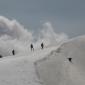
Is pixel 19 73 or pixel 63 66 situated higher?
pixel 63 66

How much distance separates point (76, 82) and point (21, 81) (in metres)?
11.8

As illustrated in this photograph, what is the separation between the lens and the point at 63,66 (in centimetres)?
6338

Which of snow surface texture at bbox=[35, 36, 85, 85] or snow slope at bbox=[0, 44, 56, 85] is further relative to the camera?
snow surface texture at bbox=[35, 36, 85, 85]

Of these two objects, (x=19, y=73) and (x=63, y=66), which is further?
(x=63, y=66)

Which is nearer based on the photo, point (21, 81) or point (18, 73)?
point (21, 81)

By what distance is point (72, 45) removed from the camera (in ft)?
274

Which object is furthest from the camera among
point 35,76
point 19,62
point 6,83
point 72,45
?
point 72,45

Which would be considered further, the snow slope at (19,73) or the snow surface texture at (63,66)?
the snow surface texture at (63,66)

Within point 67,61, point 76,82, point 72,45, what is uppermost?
point 72,45

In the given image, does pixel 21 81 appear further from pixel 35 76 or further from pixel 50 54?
pixel 50 54

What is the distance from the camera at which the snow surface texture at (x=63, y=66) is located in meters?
55.4

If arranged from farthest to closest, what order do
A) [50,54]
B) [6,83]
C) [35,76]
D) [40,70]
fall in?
[50,54] → [40,70] → [35,76] → [6,83]

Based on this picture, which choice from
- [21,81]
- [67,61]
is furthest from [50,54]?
[21,81]

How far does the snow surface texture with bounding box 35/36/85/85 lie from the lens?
55.4 metres
